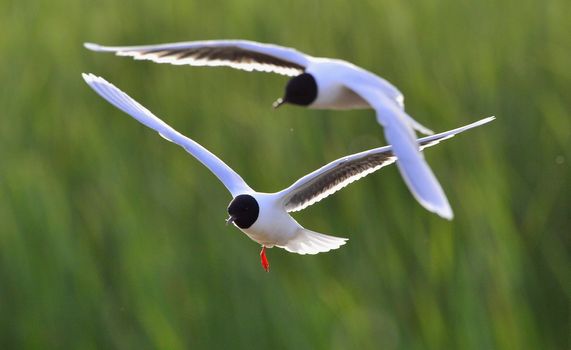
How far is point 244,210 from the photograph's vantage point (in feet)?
5.94

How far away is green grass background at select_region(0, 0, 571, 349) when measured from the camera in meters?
2.48

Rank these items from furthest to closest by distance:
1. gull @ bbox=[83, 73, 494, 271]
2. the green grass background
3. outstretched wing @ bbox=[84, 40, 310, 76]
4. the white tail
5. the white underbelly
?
the green grass background < the white tail < outstretched wing @ bbox=[84, 40, 310, 76] < gull @ bbox=[83, 73, 494, 271] < the white underbelly

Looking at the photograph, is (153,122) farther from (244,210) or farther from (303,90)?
(303,90)

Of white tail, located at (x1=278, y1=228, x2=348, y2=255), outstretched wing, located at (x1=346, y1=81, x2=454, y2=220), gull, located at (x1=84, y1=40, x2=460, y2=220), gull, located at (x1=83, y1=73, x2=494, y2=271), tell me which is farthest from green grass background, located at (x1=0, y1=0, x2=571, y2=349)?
outstretched wing, located at (x1=346, y1=81, x2=454, y2=220)

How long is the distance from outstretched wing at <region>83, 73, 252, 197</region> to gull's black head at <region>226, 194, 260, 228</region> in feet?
0.13

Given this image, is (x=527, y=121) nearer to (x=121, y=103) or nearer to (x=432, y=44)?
(x=432, y=44)

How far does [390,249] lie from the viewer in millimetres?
2652

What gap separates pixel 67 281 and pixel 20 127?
0.90 metres

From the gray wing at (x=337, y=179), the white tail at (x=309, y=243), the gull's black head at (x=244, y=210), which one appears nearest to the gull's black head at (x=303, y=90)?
the gull's black head at (x=244, y=210)

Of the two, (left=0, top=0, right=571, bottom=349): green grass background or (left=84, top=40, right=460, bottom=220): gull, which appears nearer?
(left=84, top=40, right=460, bottom=220): gull

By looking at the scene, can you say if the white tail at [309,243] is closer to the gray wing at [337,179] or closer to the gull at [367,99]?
the gray wing at [337,179]

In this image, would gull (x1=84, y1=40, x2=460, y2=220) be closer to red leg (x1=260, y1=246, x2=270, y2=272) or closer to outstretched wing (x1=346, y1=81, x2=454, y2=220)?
outstretched wing (x1=346, y1=81, x2=454, y2=220)

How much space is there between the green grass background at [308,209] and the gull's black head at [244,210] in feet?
1.88

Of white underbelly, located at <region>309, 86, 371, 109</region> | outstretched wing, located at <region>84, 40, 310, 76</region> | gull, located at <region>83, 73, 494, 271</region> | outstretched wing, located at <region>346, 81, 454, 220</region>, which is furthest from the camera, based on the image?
outstretched wing, located at <region>84, 40, 310, 76</region>
